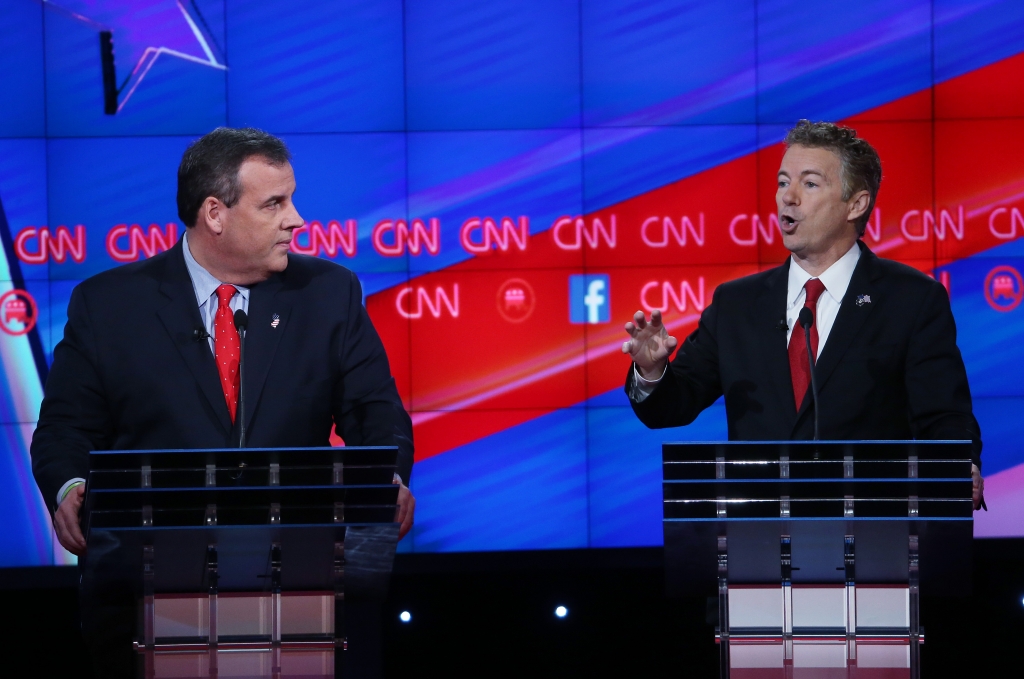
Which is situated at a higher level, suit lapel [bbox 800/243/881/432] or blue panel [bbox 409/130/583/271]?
blue panel [bbox 409/130/583/271]

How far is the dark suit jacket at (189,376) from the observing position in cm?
262

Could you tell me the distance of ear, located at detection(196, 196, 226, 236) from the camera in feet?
9.04

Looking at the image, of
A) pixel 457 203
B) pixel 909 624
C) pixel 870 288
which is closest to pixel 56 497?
pixel 909 624

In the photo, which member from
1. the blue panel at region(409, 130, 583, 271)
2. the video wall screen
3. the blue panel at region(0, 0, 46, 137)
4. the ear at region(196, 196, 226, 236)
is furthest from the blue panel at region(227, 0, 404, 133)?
the ear at region(196, 196, 226, 236)

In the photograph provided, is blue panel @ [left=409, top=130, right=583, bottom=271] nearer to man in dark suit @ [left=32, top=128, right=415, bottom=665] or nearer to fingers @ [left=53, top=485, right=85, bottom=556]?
man in dark suit @ [left=32, top=128, right=415, bottom=665]

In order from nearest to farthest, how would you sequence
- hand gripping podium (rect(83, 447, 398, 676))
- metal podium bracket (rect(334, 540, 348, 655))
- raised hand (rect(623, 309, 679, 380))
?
hand gripping podium (rect(83, 447, 398, 676)), metal podium bracket (rect(334, 540, 348, 655)), raised hand (rect(623, 309, 679, 380))

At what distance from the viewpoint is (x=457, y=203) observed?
5543mm

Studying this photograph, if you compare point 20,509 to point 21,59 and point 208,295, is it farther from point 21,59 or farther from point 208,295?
point 208,295

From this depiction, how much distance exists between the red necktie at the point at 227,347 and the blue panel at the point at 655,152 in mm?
3104

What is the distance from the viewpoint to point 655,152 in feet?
18.2

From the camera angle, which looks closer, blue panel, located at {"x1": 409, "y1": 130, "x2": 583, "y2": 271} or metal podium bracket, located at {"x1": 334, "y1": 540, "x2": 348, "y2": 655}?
metal podium bracket, located at {"x1": 334, "y1": 540, "x2": 348, "y2": 655}

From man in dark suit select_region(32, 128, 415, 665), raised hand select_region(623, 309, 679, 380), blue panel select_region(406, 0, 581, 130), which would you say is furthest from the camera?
blue panel select_region(406, 0, 581, 130)

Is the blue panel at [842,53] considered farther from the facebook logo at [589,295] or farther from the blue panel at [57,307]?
the blue panel at [57,307]

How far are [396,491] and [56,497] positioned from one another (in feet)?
3.38
